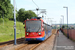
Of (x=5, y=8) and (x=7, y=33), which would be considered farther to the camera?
(x=5, y=8)

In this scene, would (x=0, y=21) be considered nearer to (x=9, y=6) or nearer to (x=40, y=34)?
(x=9, y=6)

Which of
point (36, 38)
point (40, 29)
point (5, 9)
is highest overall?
point (5, 9)

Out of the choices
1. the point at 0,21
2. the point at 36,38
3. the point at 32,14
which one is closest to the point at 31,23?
the point at 36,38

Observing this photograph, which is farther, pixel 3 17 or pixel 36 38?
pixel 3 17

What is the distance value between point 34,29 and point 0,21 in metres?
49.2

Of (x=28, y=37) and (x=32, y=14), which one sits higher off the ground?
(x=32, y=14)

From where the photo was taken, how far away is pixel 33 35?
18.2 m

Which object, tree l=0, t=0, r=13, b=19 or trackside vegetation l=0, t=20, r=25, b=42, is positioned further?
tree l=0, t=0, r=13, b=19

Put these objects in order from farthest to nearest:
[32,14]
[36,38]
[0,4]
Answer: [32,14], [0,4], [36,38]

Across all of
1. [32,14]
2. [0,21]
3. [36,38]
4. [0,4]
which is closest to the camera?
[36,38]

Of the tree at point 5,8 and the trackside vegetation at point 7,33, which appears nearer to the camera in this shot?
the trackside vegetation at point 7,33

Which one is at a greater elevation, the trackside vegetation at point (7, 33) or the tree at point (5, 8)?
the tree at point (5, 8)

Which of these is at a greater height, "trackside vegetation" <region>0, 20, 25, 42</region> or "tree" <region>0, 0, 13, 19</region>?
"tree" <region>0, 0, 13, 19</region>

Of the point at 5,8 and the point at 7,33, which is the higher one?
the point at 5,8
